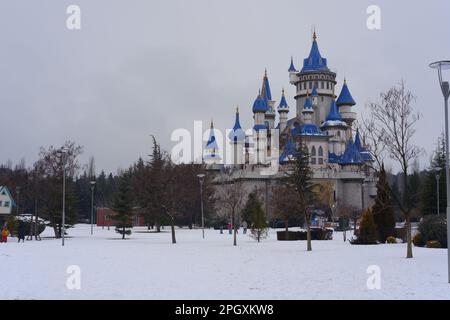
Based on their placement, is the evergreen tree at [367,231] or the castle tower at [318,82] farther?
the castle tower at [318,82]

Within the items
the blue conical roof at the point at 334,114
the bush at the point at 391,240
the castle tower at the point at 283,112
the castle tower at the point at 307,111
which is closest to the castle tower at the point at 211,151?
the castle tower at the point at 283,112

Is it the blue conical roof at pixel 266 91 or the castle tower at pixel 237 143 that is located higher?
Result: the blue conical roof at pixel 266 91

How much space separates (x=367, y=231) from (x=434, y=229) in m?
4.26

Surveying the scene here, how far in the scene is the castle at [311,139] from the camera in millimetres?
82188

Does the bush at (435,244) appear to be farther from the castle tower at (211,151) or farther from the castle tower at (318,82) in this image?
the castle tower at (211,151)

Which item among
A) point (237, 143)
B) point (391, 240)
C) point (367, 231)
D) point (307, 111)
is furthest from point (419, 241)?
point (237, 143)

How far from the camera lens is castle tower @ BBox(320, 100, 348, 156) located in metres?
85.5

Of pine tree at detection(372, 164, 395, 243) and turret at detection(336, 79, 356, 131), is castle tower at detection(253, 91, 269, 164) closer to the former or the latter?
turret at detection(336, 79, 356, 131)

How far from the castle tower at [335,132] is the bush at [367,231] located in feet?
182

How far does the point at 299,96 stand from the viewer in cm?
9375

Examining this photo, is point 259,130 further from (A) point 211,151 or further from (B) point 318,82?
(B) point 318,82
